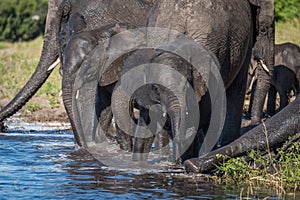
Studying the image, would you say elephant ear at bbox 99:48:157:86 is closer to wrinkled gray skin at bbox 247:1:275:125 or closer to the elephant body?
the elephant body

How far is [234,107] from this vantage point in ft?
28.8

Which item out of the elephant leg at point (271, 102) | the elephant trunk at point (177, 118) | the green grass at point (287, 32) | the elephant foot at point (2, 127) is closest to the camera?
the elephant trunk at point (177, 118)

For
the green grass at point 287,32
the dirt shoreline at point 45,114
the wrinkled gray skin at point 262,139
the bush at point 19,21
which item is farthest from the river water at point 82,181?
the bush at point 19,21

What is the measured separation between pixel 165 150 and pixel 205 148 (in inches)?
23.9

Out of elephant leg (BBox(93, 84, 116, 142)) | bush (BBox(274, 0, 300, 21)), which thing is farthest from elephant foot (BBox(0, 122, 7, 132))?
bush (BBox(274, 0, 300, 21))

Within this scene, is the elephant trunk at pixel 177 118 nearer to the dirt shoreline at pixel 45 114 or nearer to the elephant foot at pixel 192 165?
the elephant foot at pixel 192 165

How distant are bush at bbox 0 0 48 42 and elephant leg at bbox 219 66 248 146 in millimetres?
20400

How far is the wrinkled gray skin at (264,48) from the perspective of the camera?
8.76 m

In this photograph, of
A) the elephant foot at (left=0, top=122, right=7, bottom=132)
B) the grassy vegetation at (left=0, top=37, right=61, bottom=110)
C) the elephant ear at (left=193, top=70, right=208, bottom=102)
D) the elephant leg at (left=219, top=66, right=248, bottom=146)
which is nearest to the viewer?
the elephant ear at (left=193, top=70, right=208, bottom=102)

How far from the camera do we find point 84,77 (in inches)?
342

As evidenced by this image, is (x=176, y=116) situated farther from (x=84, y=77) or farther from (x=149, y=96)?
(x=84, y=77)

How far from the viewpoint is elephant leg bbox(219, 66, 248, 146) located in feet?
28.5

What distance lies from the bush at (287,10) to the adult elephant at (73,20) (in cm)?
1268

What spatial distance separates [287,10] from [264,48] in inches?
544
